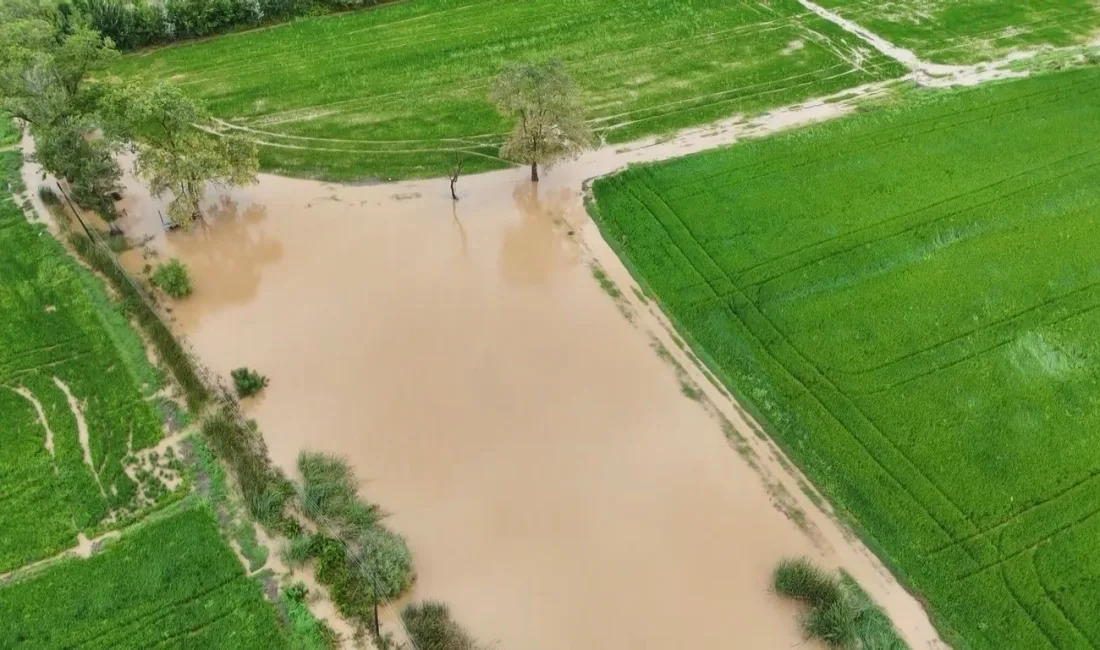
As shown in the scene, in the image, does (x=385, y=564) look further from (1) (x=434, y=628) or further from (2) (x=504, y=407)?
(2) (x=504, y=407)

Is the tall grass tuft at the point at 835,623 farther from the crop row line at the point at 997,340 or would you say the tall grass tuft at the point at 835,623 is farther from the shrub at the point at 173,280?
the shrub at the point at 173,280

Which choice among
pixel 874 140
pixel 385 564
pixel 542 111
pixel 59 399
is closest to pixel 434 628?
pixel 385 564

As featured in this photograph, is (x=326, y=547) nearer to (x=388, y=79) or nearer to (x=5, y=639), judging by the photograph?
(x=5, y=639)

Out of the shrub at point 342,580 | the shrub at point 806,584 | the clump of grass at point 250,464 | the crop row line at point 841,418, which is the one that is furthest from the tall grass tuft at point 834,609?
the clump of grass at point 250,464

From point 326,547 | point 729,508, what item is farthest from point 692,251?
point 326,547

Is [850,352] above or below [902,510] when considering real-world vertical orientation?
above

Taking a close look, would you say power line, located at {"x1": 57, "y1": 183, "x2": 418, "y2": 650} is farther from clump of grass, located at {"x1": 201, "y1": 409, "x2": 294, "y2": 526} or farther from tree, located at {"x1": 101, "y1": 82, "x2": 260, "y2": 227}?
tree, located at {"x1": 101, "y1": 82, "x2": 260, "y2": 227}
